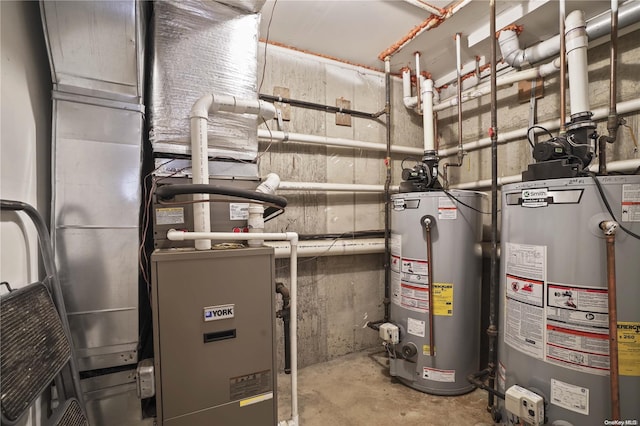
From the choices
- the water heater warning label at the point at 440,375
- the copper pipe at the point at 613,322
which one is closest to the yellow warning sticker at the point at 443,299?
the water heater warning label at the point at 440,375

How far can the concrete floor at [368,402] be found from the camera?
1.57m

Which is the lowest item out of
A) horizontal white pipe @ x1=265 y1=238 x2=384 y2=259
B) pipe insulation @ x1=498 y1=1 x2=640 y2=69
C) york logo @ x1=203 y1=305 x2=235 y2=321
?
york logo @ x1=203 y1=305 x2=235 y2=321

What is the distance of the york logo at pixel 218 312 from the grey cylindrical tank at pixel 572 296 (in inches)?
51.8

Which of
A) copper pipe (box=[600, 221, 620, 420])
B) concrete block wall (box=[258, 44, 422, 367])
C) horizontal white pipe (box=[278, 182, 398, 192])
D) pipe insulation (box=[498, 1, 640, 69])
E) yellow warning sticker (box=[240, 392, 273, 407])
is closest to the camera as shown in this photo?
copper pipe (box=[600, 221, 620, 420])

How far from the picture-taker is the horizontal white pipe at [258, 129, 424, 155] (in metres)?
1.91

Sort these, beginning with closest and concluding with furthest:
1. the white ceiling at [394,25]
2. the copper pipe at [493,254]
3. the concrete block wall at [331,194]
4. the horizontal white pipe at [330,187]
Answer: the copper pipe at [493,254] < the white ceiling at [394,25] < the horizontal white pipe at [330,187] < the concrete block wall at [331,194]

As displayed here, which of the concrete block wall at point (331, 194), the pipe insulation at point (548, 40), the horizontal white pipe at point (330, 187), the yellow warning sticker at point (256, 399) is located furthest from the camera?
the concrete block wall at point (331, 194)

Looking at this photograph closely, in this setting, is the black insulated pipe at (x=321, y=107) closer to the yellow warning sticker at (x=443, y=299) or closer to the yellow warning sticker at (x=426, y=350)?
the yellow warning sticker at (x=443, y=299)

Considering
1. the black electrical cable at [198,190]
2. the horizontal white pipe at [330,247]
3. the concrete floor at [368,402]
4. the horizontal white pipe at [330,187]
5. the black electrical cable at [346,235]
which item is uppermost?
the horizontal white pipe at [330,187]

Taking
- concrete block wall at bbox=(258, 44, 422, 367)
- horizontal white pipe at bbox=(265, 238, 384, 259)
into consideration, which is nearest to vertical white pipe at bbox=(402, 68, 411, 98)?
concrete block wall at bbox=(258, 44, 422, 367)

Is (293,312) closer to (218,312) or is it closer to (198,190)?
(218,312)

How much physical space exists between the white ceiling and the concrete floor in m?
2.41

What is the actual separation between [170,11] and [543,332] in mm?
2254

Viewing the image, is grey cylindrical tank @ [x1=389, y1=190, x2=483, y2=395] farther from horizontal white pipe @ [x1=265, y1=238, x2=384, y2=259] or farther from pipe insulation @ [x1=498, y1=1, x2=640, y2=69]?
pipe insulation @ [x1=498, y1=1, x2=640, y2=69]
